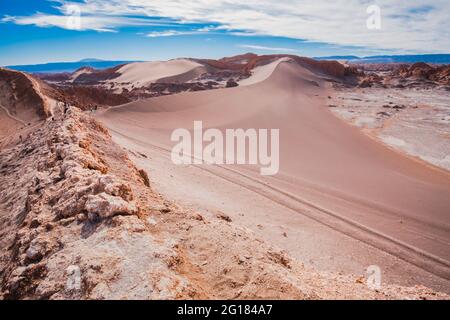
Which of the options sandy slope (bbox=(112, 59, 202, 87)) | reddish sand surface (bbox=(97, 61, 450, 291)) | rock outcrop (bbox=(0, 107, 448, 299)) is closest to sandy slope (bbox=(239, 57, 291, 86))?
reddish sand surface (bbox=(97, 61, 450, 291))

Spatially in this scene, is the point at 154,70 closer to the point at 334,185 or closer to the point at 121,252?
the point at 334,185

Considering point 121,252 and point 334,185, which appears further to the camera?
point 334,185

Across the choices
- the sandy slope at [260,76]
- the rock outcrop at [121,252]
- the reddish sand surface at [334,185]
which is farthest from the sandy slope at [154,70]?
the rock outcrop at [121,252]

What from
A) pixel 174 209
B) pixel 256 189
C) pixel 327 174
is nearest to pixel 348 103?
pixel 327 174

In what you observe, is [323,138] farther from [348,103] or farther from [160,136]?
[348,103]

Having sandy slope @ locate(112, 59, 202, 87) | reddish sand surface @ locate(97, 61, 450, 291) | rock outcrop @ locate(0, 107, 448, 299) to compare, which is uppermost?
sandy slope @ locate(112, 59, 202, 87)

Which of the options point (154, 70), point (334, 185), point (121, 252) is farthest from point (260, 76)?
point (121, 252)

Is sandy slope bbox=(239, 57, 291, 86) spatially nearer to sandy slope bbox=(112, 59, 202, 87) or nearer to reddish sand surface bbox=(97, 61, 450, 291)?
reddish sand surface bbox=(97, 61, 450, 291)
